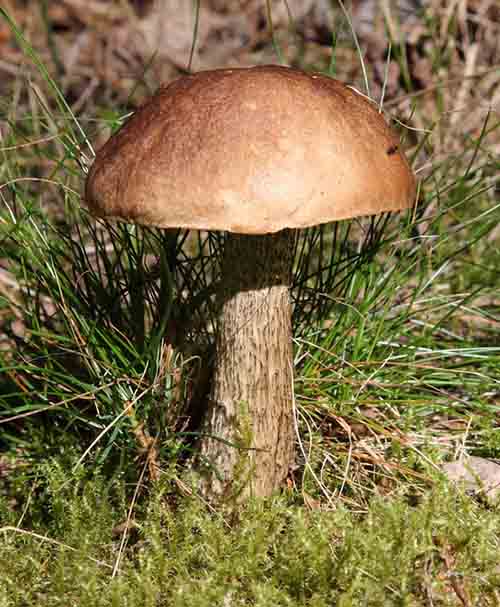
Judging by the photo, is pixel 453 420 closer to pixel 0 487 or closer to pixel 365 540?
pixel 365 540

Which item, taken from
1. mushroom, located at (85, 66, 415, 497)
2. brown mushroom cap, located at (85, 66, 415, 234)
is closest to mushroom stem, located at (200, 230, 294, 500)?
mushroom, located at (85, 66, 415, 497)

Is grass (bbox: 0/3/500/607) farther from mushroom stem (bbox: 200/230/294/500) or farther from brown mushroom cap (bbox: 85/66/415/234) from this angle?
brown mushroom cap (bbox: 85/66/415/234)

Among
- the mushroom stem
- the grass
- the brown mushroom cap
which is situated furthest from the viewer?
the mushroom stem

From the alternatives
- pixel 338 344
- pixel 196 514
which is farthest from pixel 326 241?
pixel 196 514

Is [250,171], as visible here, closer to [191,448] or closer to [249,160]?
[249,160]

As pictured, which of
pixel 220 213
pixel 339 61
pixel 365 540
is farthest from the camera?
pixel 339 61

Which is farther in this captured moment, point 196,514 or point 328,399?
point 328,399
